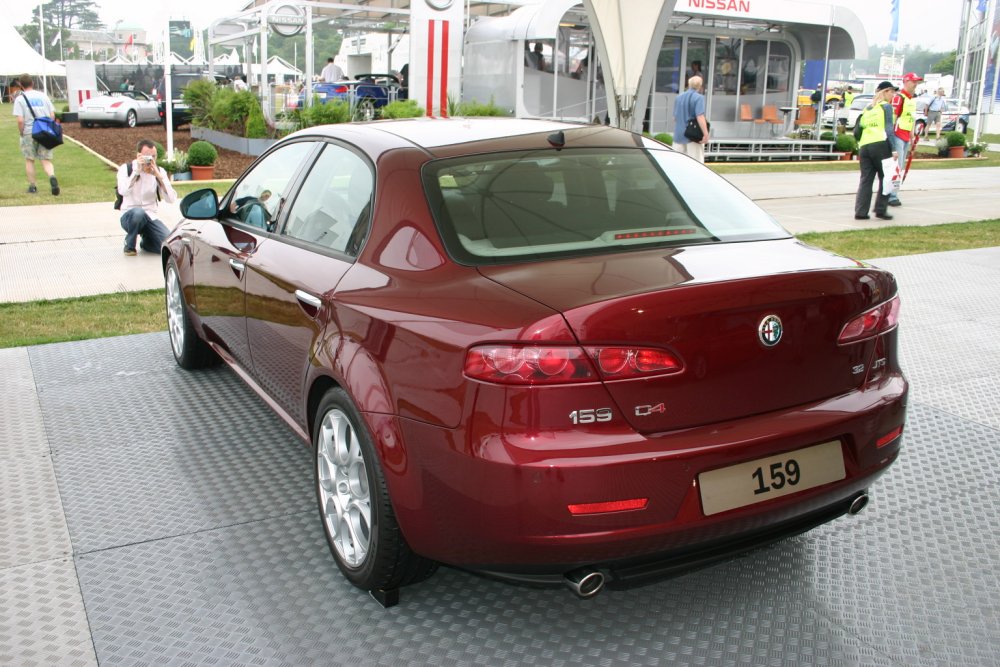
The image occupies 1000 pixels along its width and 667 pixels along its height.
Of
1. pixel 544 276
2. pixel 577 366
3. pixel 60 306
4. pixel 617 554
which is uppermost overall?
pixel 544 276

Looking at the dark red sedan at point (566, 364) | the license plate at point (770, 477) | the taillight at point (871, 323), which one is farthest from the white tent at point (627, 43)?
the license plate at point (770, 477)

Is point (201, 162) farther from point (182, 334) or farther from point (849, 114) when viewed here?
point (849, 114)

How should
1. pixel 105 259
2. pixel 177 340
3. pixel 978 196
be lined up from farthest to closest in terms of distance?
pixel 978 196, pixel 105 259, pixel 177 340

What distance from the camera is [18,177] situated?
17.2 m

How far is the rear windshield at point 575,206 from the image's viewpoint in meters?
2.96

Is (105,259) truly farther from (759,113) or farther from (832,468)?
(759,113)

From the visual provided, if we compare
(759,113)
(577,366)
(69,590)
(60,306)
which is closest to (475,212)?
(577,366)

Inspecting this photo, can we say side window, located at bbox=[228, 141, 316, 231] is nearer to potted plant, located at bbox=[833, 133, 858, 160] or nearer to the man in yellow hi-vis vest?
the man in yellow hi-vis vest

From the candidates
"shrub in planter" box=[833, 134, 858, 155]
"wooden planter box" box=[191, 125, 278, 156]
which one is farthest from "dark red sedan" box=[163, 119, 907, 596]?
"shrub in planter" box=[833, 134, 858, 155]

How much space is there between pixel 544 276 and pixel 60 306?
5853 millimetres

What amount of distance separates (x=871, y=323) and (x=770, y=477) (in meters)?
0.63

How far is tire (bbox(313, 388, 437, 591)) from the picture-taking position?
2811 millimetres

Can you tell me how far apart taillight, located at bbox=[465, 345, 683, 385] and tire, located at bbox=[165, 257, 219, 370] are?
328cm

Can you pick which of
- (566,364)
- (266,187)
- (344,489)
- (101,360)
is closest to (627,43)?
(266,187)
